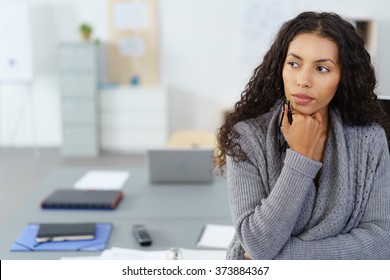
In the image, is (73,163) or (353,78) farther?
(73,163)

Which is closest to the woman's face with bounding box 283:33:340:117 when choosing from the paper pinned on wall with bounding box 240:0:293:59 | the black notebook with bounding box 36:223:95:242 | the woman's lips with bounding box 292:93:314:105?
the woman's lips with bounding box 292:93:314:105

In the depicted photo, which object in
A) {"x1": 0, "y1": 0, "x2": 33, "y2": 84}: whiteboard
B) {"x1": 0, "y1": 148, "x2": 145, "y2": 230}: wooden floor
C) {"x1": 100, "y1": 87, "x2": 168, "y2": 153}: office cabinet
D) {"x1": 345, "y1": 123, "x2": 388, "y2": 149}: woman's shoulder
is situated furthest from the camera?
{"x1": 100, "y1": 87, "x2": 168, "y2": 153}: office cabinet

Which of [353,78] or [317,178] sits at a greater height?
[353,78]

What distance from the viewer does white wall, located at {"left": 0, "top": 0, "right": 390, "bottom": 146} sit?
18.3 feet

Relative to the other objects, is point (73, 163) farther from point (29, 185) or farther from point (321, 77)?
point (321, 77)

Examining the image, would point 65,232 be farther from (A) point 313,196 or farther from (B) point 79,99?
(B) point 79,99

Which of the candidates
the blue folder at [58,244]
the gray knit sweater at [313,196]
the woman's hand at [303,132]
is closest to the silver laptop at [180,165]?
the blue folder at [58,244]

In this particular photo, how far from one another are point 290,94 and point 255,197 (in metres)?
0.25

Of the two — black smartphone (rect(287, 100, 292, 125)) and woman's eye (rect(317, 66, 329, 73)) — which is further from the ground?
woman's eye (rect(317, 66, 329, 73))

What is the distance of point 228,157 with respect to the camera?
3.84ft

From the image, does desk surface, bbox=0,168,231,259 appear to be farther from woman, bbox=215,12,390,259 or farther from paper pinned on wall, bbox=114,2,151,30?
paper pinned on wall, bbox=114,2,151,30

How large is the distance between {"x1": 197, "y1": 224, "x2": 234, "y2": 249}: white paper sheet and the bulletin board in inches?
159

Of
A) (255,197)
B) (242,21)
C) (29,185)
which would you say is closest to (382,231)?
(255,197)

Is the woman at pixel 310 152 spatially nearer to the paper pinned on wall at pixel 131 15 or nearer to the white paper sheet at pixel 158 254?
the white paper sheet at pixel 158 254
